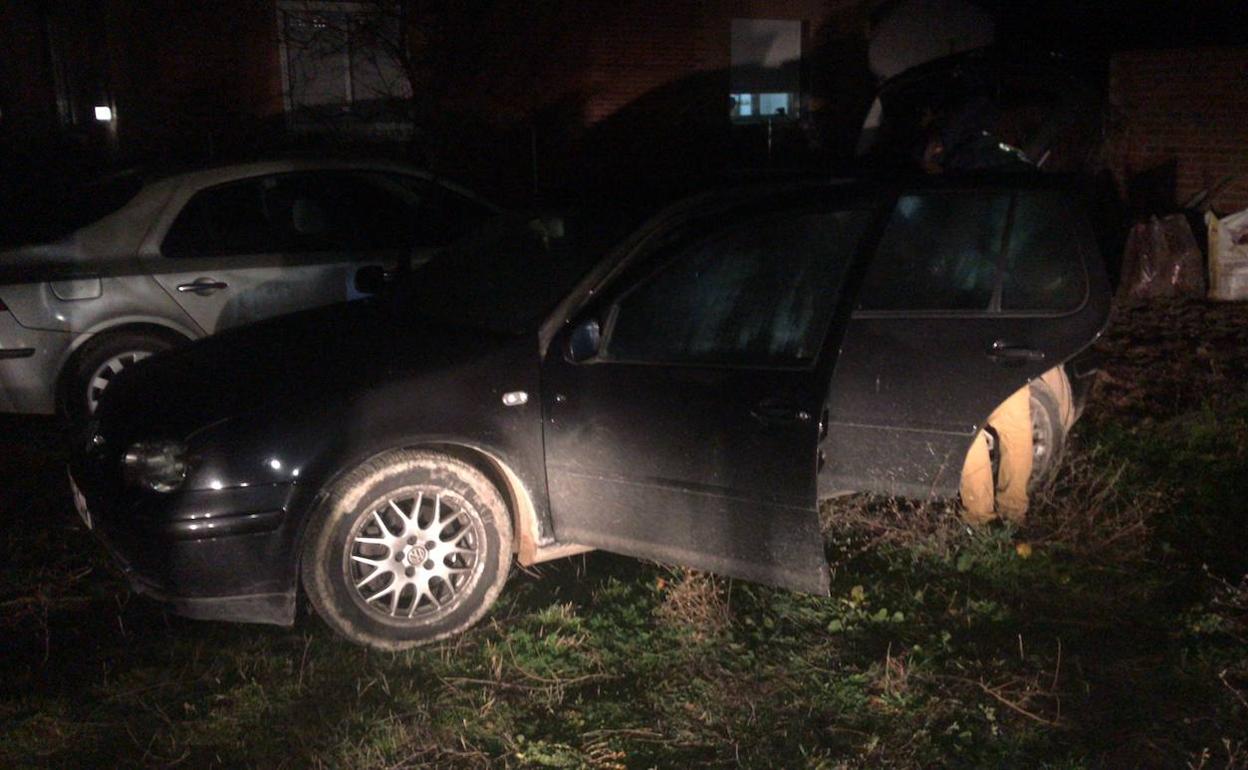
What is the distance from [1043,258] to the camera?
4.73 m

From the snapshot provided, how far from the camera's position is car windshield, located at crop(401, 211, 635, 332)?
15.0ft

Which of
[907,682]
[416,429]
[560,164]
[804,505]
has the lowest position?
[907,682]

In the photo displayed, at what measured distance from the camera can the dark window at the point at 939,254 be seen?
456 cm

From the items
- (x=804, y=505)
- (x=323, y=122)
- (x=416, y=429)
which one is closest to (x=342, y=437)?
(x=416, y=429)

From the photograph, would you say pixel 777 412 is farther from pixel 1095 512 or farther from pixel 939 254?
pixel 1095 512

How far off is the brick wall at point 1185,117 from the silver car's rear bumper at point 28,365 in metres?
8.92

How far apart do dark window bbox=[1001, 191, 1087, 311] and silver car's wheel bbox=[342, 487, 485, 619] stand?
7.46ft

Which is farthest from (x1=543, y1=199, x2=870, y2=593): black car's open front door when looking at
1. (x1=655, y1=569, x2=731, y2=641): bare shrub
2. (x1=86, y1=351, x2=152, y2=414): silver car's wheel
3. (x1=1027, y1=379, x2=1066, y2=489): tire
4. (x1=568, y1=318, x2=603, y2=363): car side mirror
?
(x1=86, y1=351, x2=152, y2=414): silver car's wheel

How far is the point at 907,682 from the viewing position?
12.6 feet

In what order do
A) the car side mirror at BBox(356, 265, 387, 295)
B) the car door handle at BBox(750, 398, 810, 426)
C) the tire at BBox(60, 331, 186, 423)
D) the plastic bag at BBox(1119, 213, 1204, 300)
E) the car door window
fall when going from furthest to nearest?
the plastic bag at BBox(1119, 213, 1204, 300), the car door window, the tire at BBox(60, 331, 186, 423), the car side mirror at BBox(356, 265, 387, 295), the car door handle at BBox(750, 398, 810, 426)

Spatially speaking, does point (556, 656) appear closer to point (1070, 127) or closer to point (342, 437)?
point (342, 437)

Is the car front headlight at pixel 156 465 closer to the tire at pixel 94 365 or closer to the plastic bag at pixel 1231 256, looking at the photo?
the tire at pixel 94 365

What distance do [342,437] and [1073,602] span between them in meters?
2.73

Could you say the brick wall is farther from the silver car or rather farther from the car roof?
the silver car
